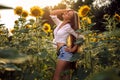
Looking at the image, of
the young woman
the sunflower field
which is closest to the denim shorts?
the young woman

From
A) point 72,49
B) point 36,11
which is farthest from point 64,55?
point 36,11

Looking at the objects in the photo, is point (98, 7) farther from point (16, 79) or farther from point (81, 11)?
point (16, 79)

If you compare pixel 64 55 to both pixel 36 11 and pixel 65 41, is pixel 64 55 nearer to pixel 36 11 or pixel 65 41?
pixel 65 41

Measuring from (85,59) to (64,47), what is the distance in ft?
1.37

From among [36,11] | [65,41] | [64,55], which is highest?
[36,11]

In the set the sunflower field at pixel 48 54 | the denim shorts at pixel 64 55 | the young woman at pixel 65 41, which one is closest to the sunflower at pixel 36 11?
the sunflower field at pixel 48 54

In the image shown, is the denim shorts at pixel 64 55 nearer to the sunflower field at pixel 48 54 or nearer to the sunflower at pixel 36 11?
the sunflower field at pixel 48 54

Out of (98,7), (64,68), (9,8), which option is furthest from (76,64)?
(98,7)

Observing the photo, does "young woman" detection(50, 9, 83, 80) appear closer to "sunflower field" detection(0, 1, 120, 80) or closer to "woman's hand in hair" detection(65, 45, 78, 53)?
"woman's hand in hair" detection(65, 45, 78, 53)

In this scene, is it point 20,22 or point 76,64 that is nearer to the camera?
point 76,64

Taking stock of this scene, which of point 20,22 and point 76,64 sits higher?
point 20,22

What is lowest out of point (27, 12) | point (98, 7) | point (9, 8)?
point (98, 7)

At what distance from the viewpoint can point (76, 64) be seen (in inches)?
139

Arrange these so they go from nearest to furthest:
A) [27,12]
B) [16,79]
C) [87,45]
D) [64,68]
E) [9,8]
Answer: [9,8], [16,79], [87,45], [64,68], [27,12]
